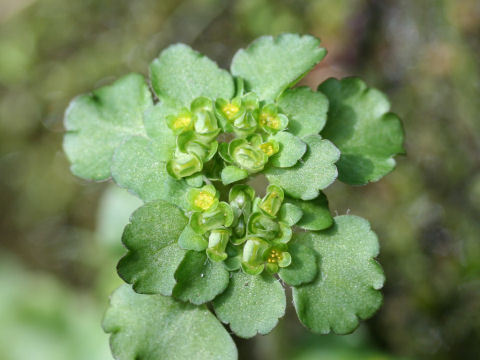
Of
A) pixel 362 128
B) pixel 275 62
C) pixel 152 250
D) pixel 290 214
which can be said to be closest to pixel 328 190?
pixel 362 128

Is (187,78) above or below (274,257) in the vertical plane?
above

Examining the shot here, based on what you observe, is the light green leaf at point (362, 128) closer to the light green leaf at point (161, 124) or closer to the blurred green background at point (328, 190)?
the light green leaf at point (161, 124)

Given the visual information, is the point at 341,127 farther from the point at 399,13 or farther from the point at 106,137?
the point at 399,13

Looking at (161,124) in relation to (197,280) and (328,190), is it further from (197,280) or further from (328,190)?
(328,190)

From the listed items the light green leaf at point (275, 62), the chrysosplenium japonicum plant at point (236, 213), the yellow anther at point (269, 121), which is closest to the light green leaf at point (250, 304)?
the chrysosplenium japonicum plant at point (236, 213)

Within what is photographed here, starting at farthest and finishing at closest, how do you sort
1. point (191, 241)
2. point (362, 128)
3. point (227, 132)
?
point (362, 128) < point (227, 132) < point (191, 241)

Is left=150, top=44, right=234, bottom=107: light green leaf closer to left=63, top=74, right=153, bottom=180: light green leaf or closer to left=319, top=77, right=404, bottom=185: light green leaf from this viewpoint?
left=63, top=74, right=153, bottom=180: light green leaf

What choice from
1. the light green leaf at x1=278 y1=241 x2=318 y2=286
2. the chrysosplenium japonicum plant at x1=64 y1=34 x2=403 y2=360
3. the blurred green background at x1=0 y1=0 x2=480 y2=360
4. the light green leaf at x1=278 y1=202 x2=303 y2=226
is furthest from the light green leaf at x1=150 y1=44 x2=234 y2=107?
the blurred green background at x1=0 y1=0 x2=480 y2=360
